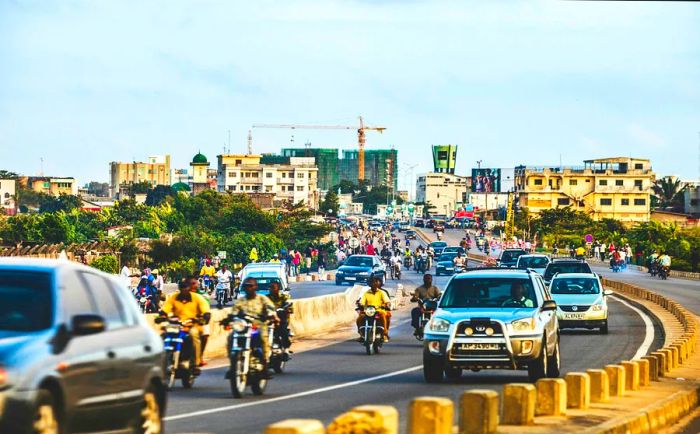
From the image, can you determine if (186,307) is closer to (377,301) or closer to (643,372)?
(643,372)

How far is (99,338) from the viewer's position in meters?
11.1

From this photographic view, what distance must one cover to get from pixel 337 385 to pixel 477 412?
33.7 feet

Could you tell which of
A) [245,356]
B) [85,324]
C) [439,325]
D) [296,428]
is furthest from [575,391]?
[296,428]

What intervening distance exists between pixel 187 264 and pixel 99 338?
10117cm

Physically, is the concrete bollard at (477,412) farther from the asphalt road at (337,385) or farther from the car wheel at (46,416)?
the car wheel at (46,416)

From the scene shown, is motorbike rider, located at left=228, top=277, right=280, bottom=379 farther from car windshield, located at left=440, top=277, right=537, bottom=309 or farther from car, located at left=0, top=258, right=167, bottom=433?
car, located at left=0, top=258, right=167, bottom=433

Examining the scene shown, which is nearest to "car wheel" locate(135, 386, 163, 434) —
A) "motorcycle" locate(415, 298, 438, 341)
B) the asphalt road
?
the asphalt road

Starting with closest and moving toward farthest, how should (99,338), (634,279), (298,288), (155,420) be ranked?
(99,338) < (155,420) < (298,288) < (634,279)

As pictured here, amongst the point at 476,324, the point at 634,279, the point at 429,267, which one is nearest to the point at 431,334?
the point at 476,324

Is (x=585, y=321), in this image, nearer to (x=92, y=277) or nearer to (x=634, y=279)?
(x=92, y=277)

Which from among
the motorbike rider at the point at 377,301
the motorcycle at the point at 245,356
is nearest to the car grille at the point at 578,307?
the motorbike rider at the point at 377,301

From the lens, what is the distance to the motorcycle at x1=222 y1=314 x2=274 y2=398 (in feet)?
67.2

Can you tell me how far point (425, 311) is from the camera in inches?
1294

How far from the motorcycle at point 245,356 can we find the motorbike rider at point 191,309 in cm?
54
